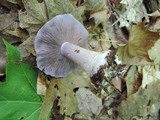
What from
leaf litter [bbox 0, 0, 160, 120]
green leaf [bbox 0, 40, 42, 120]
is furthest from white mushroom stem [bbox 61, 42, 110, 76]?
green leaf [bbox 0, 40, 42, 120]

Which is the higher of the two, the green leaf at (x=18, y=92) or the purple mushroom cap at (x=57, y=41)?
the purple mushroom cap at (x=57, y=41)

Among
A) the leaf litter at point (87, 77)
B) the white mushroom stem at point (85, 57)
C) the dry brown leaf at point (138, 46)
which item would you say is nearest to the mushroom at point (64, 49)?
the white mushroom stem at point (85, 57)

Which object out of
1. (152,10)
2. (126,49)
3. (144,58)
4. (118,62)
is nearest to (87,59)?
(118,62)

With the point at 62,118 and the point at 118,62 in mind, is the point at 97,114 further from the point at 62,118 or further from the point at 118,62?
the point at 118,62

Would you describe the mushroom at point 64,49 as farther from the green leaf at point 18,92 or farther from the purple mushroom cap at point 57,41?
the green leaf at point 18,92

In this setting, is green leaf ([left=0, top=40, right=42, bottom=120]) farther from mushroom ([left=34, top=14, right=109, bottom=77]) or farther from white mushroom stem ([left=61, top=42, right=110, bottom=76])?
white mushroom stem ([left=61, top=42, right=110, bottom=76])
